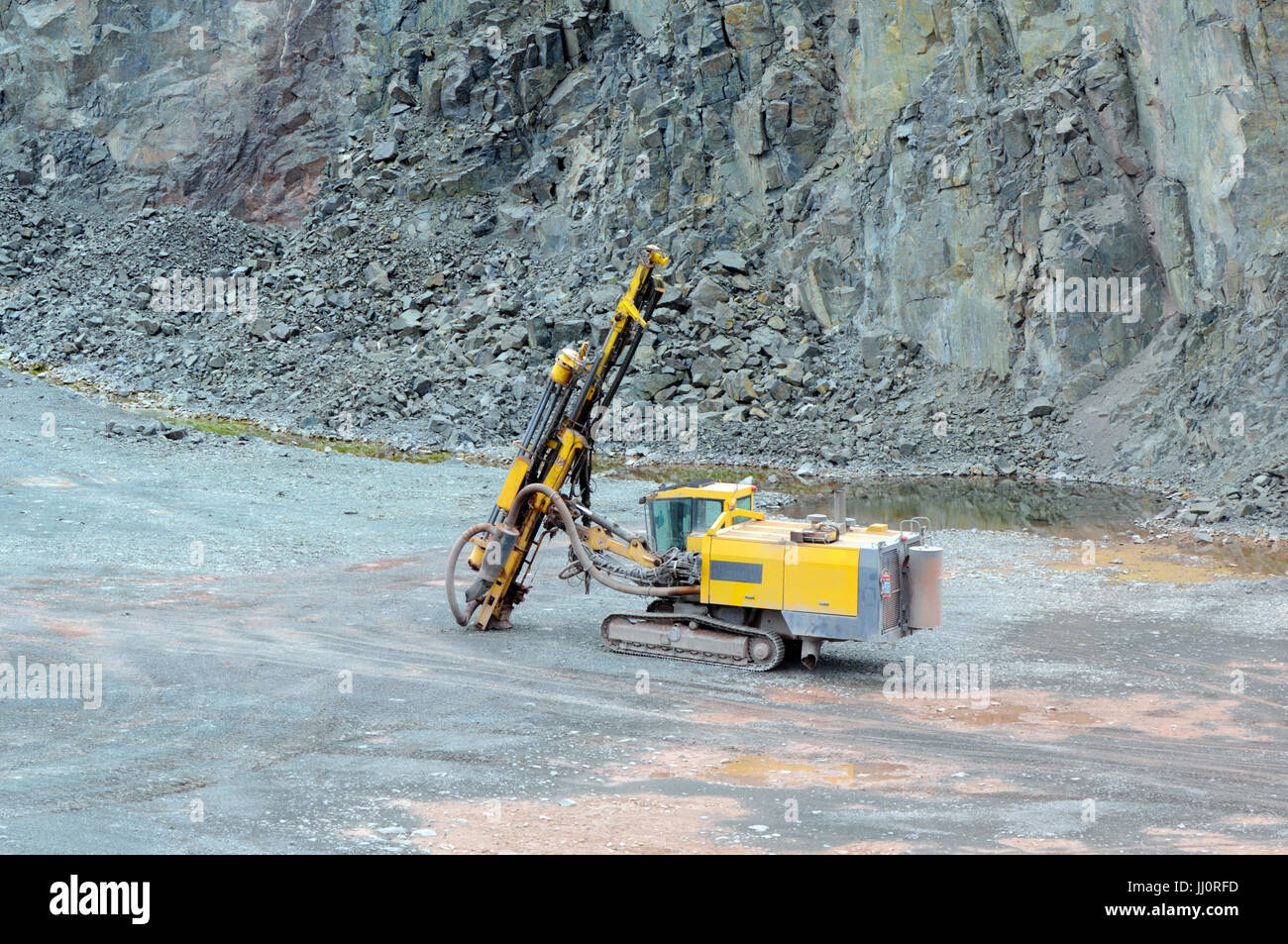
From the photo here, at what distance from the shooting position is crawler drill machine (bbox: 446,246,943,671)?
12781 millimetres

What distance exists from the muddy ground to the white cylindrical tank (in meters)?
0.84

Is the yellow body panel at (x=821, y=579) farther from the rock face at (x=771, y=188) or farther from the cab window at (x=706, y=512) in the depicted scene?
the rock face at (x=771, y=188)

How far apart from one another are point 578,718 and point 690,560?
287 centimetres

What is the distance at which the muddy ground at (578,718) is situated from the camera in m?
8.52

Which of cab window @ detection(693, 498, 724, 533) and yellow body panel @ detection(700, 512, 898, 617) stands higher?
cab window @ detection(693, 498, 724, 533)

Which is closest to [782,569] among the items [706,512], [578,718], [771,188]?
[706,512]

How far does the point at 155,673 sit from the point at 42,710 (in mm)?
1552

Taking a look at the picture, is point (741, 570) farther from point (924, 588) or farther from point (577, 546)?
point (577, 546)

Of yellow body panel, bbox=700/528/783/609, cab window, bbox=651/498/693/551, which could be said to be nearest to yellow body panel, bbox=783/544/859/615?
yellow body panel, bbox=700/528/783/609

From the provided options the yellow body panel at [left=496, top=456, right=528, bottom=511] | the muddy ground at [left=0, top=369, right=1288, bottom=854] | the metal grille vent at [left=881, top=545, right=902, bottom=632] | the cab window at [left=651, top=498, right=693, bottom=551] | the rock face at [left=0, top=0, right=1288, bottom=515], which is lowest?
the muddy ground at [left=0, top=369, right=1288, bottom=854]

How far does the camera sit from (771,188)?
41.5m

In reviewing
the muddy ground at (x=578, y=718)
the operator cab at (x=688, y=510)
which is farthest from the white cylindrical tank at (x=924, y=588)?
the operator cab at (x=688, y=510)

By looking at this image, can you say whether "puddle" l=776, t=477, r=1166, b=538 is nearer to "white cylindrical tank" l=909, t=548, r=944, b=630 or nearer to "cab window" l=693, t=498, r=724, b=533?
"cab window" l=693, t=498, r=724, b=533
